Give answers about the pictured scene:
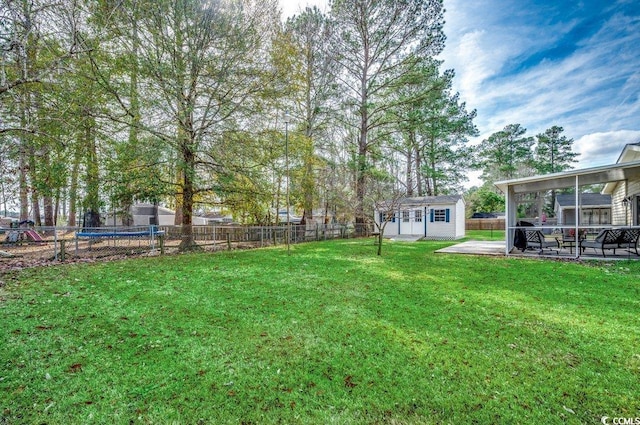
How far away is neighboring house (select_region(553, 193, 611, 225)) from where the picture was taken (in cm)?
2183

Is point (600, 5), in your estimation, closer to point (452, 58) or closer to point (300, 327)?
point (452, 58)

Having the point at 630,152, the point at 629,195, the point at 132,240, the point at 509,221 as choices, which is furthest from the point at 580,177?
the point at 132,240

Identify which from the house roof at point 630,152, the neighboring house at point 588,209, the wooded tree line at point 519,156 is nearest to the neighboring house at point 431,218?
the house roof at point 630,152

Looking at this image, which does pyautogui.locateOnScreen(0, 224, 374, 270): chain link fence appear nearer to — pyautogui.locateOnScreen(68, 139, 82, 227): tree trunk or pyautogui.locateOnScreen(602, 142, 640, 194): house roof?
pyautogui.locateOnScreen(68, 139, 82, 227): tree trunk

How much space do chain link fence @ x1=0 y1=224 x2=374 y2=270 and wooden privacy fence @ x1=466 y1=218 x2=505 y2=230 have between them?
53.6 feet

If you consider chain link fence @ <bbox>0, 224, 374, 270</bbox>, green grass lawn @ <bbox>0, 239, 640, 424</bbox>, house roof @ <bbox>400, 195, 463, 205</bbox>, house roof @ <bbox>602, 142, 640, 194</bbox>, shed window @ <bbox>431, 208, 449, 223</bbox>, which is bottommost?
green grass lawn @ <bbox>0, 239, 640, 424</bbox>

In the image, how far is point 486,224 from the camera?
93.1 ft

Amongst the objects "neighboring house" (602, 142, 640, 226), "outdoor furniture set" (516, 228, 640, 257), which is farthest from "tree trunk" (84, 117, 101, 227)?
"neighboring house" (602, 142, 640, 226)

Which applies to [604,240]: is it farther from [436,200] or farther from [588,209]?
[588,209]

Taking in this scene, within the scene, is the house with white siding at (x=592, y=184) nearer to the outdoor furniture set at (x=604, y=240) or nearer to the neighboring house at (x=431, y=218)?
the outdoor furniture set at (x=604, y=240)

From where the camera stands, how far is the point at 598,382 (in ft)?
8.27

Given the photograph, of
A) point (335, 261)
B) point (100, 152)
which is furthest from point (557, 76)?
point (100, 152)

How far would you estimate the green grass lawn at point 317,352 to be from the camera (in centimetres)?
223

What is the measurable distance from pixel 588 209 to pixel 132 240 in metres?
32.7
